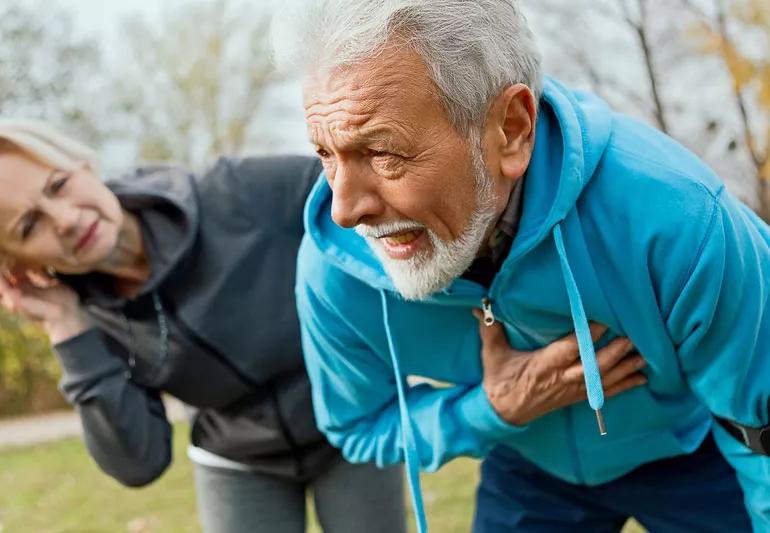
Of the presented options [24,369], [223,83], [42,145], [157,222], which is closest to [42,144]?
[42,145]

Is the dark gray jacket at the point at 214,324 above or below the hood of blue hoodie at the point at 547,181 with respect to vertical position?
below

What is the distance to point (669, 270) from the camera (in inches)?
75.9

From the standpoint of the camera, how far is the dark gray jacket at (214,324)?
2973 millimetres

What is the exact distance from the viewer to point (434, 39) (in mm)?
1762

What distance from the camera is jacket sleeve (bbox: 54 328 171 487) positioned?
119 inches

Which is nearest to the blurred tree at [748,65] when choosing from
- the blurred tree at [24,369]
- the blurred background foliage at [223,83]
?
the blurred background foliage at [223,83]

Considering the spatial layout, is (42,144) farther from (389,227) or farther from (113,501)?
(113,501)

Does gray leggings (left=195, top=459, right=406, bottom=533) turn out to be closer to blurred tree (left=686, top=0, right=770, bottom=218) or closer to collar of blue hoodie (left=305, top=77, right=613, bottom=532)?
collar of blue hoodie (left=305, top=77, right=613, bottom=532)

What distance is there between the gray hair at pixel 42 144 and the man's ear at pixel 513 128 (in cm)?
151

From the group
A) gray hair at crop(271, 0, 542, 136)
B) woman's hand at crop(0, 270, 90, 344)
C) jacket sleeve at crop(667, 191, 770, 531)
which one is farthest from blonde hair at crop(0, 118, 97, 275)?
jacket sleeve at crop(667, 191, 770, 531)

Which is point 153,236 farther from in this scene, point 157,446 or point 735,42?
point 735,42

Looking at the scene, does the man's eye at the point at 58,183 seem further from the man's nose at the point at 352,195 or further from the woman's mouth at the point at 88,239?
the man's nose at the point at 352,195

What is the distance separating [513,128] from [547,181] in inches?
6.1

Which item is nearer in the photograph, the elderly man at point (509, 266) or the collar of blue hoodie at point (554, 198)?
the elderly man at point (509, 266)
